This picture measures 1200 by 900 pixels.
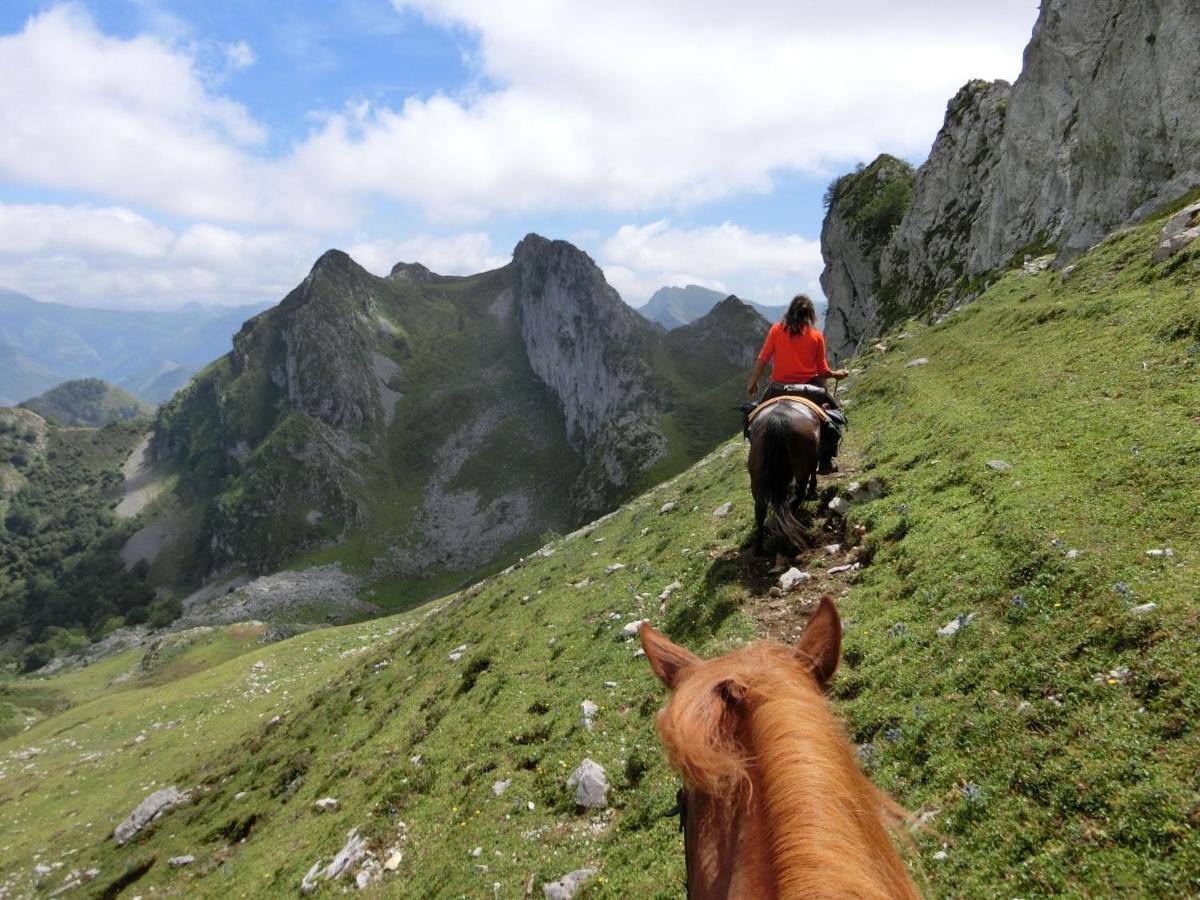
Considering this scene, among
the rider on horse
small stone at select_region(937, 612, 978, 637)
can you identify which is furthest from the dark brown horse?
small stone at select_region(937, 612, 978, 637)

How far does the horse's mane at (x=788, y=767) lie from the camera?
7.82 feet

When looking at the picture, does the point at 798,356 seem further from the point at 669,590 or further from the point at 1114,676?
the point at 1114,676

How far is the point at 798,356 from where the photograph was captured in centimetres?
1385

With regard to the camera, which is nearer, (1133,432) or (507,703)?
(1133,432)

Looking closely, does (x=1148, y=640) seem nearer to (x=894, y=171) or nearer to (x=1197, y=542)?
(x=1197, y=542)

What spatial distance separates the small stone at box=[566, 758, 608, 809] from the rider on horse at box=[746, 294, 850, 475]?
8551 mm

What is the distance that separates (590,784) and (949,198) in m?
68.5

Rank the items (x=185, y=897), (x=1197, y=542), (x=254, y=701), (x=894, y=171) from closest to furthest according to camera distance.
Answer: (x=1197, y=542) < (x=185, y=897) < (x=254, y=701) < (x=894, y=171)

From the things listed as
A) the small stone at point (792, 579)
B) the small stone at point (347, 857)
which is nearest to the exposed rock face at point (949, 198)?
the small stone at point (792, 579)

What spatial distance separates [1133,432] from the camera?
38.6 feet

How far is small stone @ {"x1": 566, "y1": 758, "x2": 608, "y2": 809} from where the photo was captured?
967 centimetres

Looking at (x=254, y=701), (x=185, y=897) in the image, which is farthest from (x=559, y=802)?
(x=254, y=701)

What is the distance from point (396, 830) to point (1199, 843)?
41.0ft

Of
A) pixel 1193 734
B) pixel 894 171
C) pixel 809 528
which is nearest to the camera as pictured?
pixel 1193 734
